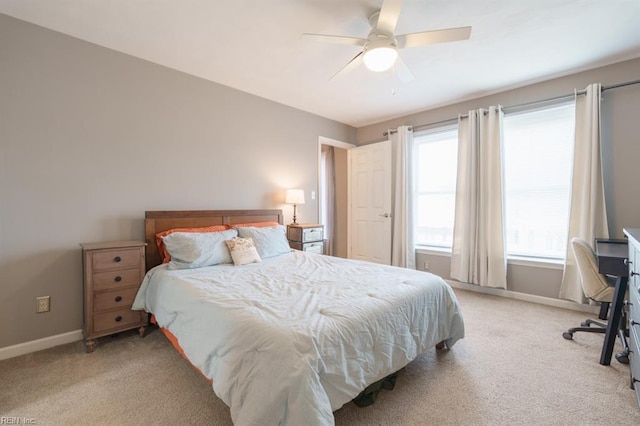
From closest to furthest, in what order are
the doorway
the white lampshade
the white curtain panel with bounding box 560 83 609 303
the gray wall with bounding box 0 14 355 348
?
the gray wall with bounding box 0 14 355 348, the white curtain panel with bounding box 560 83 609 303, the white lampshade, the doorway

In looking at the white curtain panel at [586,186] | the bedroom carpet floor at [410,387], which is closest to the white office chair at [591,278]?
the bedroom carpet floor at [410,387]

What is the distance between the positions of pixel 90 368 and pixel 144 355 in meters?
0.33

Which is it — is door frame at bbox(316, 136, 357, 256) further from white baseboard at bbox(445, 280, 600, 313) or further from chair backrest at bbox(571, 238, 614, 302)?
chair backrest at bbox(571, 238, 614, 302)

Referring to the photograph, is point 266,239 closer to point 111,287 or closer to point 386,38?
point 111,287

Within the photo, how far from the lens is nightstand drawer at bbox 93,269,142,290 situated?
88.3 inches

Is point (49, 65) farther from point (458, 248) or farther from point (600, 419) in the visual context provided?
point (458, 248)

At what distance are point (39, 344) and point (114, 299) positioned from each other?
678 millimetres

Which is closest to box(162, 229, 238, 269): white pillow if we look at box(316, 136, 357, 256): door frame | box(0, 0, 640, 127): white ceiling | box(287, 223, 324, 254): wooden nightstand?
box(287, 223, 324, 254): wooden nightstand

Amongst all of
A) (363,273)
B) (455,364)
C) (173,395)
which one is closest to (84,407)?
(173,395)

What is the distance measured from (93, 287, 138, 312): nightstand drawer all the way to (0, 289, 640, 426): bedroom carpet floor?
0.34 m

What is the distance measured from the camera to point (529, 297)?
3436mm

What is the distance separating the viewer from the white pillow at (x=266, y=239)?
2958 millimetres

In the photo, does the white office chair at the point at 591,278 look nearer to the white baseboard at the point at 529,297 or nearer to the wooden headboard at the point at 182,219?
the white baseboard at the point at 529,297

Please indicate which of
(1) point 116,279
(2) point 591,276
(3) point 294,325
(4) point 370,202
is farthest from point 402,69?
(1) point 116,279
